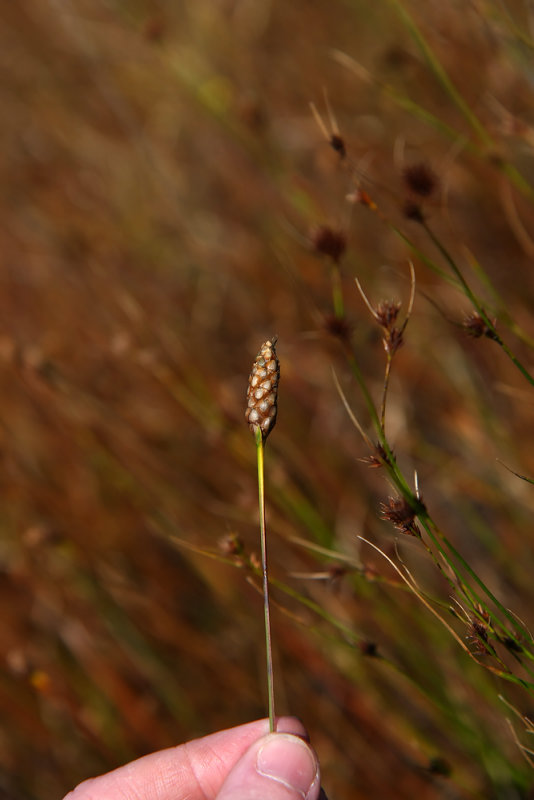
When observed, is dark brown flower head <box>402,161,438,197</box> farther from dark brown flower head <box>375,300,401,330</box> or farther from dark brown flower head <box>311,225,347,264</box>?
dark brown flower head <box>375,300,401,330</box>

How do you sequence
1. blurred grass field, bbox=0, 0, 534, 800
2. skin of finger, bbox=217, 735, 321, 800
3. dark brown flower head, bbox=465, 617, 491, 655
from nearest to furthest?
dark brown flower head, bbox=465, 617, 491, 655 → skin of finger, bbox=217, 735, 321, 800 → blurred grass field, bbox=0, 0, 534, 800

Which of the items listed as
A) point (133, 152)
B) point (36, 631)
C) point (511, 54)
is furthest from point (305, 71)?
point (36, 631)

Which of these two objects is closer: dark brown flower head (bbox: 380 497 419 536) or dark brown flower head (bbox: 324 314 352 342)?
dark brown flower head (bbox: 380 497 419 536)

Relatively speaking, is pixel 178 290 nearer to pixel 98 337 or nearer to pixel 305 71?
pixel 98 337

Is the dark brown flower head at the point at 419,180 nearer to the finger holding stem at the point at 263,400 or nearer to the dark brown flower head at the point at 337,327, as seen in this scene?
the dark brown flower head at the point at 337,327

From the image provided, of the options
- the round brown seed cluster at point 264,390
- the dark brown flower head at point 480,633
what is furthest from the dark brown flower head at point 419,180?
the dark brown flower head at point 480,633

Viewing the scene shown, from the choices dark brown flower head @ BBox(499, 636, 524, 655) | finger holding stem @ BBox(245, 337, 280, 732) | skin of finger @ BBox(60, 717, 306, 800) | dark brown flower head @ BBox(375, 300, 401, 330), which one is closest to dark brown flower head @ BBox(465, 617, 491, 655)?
dark brown flower head @ BBox(499, 636, 524, 655)

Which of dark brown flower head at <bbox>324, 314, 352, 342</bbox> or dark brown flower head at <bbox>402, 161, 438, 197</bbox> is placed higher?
dark brown flower head at <bbox>402, 161, 438, 197</bbox>
